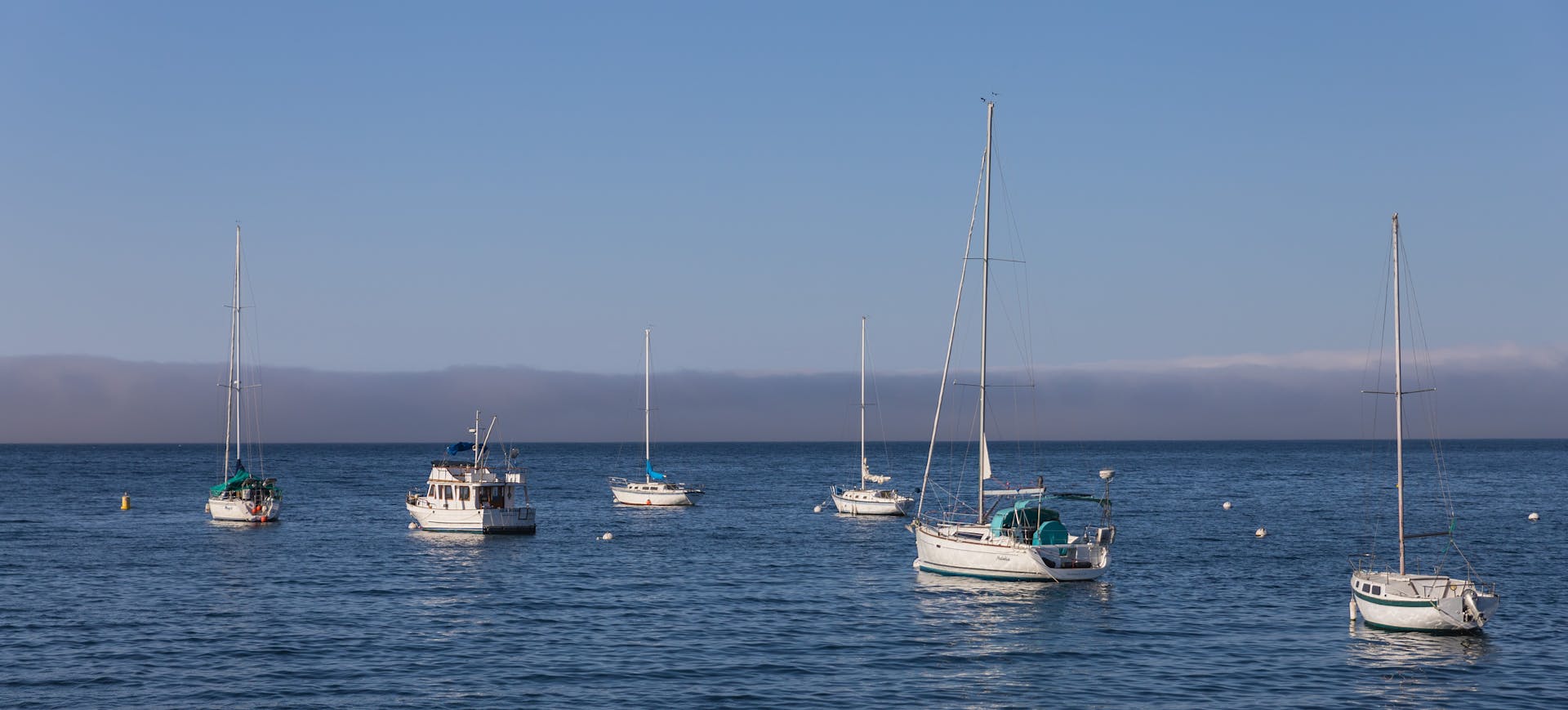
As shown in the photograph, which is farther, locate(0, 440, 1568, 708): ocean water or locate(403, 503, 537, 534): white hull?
locate(403, 503, 537, 534): white hull

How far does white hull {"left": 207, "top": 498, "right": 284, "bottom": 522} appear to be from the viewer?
9244 centimetres

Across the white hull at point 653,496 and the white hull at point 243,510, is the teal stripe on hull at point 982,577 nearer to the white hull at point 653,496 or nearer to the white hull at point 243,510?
the white hull at point 243,510

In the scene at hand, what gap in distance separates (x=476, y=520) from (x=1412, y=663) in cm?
5635

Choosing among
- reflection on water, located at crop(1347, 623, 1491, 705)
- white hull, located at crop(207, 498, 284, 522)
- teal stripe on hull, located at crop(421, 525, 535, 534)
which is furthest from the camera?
white hull, located at crop(207, 498, 284, 522)

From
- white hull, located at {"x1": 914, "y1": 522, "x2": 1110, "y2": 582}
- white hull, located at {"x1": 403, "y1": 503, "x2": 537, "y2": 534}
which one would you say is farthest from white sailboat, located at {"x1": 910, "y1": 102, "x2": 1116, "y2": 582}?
white hull, located at {"x1": 403, "y1": 503, "x2": 537, "y2": 534}

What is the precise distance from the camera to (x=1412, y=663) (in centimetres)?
4138

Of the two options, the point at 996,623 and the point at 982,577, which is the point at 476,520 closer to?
the point at 982,577

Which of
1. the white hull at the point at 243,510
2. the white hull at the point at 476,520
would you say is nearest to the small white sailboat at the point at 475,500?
the white hull at the point at 476,520

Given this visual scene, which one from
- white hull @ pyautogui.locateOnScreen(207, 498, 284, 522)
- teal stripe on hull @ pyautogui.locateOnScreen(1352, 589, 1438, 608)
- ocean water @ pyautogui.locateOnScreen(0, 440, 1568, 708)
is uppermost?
teal stripe on hull @ pyautogui.locateOnScreen(1352, 589, 1438, 608)

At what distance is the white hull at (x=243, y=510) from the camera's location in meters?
92.4

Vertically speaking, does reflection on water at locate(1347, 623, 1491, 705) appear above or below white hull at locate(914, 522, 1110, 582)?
below

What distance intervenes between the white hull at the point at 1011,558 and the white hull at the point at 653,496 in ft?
176

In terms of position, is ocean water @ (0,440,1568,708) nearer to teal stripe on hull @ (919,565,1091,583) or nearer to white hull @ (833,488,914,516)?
teal stripe on hull @ (919,565,1091,583)

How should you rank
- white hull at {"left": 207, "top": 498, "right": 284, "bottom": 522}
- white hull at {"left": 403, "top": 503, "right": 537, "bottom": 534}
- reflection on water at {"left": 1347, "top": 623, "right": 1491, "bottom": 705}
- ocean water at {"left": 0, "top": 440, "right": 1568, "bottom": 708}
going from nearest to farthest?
reflection on water at {"left": 1347, "top": 623, "right": 1491, "bottom": 705} < ocean water at {"left": 0, "top": 440, "right": 1568, "bottom": 708} < white hull at {"left": 403, "top": 503, "right": 537, "bottom": 534} < white hull at {"left": 207, "top": 498, "right": 284, "bottom": 522}
